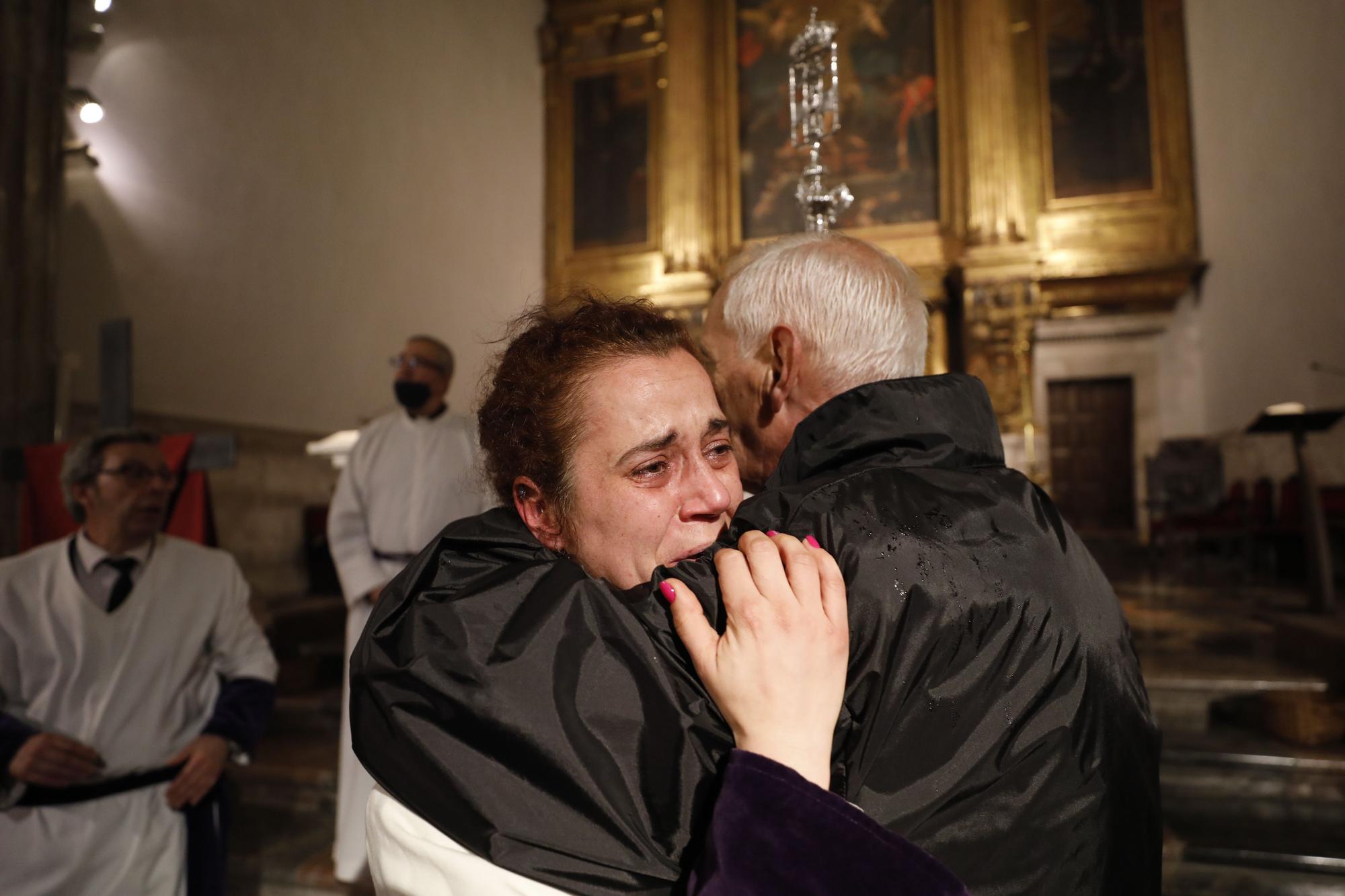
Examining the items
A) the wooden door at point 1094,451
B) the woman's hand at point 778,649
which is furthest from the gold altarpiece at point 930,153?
the woman's hand at point 778,649

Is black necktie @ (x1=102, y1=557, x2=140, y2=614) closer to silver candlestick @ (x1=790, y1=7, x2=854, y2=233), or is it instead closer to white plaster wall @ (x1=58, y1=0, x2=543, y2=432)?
white plaster wall @ (x1=58, y1=0, x2=543, y2=432)

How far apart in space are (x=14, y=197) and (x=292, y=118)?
2.89 metres

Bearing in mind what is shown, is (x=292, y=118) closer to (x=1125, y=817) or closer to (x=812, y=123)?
(x=812, y=123)

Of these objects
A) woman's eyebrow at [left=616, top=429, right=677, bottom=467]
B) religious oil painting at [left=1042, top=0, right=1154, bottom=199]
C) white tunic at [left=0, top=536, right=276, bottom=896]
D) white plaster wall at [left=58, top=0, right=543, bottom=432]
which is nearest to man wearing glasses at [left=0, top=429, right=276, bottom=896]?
white tunic at [left=0, top=536, right=276, bottom=896]

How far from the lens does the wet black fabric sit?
84cm

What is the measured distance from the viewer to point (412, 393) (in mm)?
3975

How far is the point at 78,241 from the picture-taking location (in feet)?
14.9

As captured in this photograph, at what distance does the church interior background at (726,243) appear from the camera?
393 cm

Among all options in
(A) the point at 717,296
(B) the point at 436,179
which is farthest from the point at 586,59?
(A) the point at 717,296

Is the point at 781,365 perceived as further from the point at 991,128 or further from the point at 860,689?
the point at 991,128

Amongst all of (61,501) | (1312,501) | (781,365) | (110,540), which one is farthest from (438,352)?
(1312,501)

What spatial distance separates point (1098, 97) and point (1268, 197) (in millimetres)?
3003

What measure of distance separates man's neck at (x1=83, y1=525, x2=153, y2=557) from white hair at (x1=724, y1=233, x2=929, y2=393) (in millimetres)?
2151

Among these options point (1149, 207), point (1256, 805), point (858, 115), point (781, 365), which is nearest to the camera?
point (781, 365)
